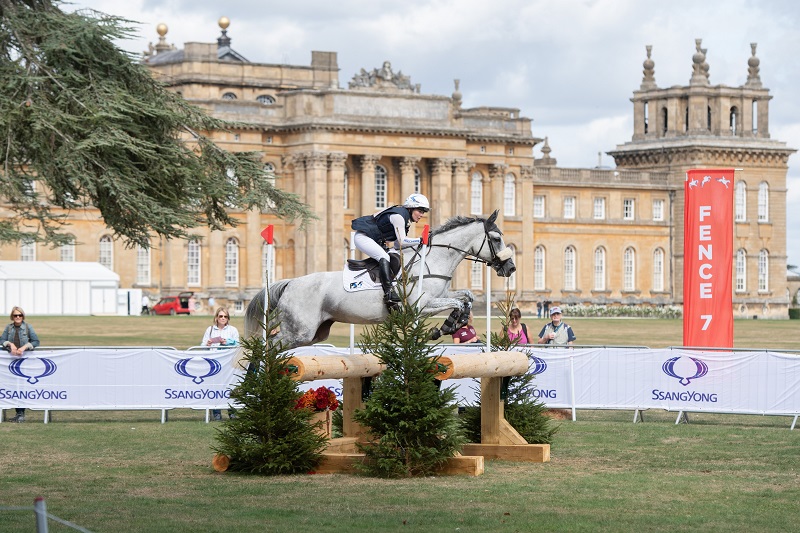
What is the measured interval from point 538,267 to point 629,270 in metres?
7.19

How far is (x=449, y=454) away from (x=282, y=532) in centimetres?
409

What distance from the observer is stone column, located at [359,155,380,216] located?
311 ft

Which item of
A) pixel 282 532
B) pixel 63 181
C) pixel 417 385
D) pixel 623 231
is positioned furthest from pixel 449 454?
pixel 623 231

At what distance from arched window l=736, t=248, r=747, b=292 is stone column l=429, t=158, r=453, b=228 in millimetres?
24861

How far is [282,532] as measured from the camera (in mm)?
14062

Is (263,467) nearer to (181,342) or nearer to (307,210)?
(307,210)

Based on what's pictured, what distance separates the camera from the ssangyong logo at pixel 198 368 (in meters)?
26.6

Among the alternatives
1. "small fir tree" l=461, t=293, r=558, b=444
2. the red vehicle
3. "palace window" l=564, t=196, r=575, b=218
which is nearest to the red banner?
"small fir tree" l=461, t=293, r=558, b=444

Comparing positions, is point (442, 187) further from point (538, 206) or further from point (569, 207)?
point (569, 207)

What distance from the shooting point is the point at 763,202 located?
11231cm

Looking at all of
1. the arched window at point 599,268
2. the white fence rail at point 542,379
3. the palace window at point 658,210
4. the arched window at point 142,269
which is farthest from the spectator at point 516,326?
the palace window at point 658,210

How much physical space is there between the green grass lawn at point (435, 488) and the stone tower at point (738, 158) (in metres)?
86.8

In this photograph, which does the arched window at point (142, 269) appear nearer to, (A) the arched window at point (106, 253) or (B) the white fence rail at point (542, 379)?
(A) the arched window at point (106, 253)

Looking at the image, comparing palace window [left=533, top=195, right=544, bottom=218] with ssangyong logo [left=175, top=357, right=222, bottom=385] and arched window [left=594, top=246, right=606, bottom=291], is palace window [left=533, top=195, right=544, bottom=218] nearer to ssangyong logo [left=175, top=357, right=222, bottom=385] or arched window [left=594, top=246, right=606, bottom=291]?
arched window [left=594, top=246, right=606, bottom=291]
